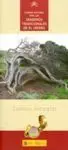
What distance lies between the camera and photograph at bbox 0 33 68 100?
1020 mm

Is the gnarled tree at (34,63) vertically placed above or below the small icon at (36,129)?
above

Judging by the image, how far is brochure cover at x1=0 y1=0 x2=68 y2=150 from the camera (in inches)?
40.0

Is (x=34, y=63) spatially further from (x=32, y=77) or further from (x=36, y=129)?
(x=36, y=129)

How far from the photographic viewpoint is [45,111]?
3.34 feet

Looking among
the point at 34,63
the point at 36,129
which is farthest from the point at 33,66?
the point at 36,129

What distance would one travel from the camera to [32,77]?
1.02 m

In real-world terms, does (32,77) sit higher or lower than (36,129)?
higher

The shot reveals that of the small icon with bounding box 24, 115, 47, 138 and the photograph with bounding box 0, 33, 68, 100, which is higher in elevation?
the photograph with bounding box 0, 33, 68, 100

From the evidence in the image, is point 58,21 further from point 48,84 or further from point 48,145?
point 48,145

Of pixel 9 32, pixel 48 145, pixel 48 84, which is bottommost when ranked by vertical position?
pixel 48 145

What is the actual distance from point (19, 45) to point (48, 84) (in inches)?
4.7

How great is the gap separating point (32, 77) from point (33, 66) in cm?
3

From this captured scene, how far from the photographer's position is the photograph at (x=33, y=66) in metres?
1.02

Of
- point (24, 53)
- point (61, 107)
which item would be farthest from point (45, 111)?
point (24, 53)
